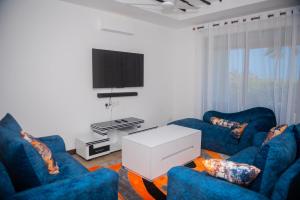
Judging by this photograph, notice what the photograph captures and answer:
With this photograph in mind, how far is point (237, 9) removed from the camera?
3.71 meters

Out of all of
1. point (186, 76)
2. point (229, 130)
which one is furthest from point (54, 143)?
point (186, 76)

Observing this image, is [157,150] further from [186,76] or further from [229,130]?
[186,76]

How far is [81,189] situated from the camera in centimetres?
146

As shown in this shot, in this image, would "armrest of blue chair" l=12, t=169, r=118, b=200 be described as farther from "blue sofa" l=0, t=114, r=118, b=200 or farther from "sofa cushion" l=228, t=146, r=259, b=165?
"sofa cushion" l=228, t=146, r=259, b=165

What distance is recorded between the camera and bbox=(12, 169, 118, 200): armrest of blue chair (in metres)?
1.33

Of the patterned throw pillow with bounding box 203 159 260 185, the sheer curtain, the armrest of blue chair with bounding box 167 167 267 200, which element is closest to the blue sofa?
the armrest of blue chair with bounding box 167 167 267 200

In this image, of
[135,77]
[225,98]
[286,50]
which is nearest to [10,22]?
[135,77]

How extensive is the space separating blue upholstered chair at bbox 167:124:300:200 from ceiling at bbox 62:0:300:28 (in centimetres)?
250

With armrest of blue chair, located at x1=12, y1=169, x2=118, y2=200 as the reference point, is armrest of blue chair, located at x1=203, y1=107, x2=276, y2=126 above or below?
above

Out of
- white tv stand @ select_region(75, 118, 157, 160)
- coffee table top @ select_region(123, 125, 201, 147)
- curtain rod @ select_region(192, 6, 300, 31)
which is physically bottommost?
white tv stand @ select_region(75, 118, 157, 160)

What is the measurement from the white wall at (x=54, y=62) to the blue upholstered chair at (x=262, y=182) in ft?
8.13

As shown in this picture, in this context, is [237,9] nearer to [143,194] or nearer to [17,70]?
[143,194]

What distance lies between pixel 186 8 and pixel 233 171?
2.84 m

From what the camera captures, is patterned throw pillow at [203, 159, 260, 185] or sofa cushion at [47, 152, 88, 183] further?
sofa cushion at [47, 152, 88, 183]
